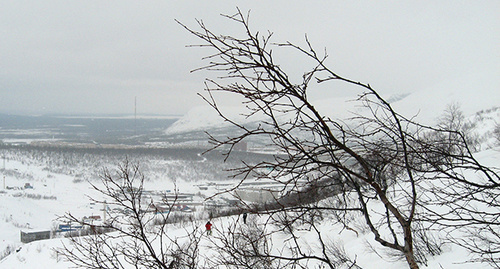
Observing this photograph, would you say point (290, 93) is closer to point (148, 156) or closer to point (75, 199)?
point (75, 199)

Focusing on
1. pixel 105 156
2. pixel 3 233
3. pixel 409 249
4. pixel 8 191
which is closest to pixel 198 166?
pixel 105 156

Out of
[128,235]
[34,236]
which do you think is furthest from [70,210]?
[128,235]

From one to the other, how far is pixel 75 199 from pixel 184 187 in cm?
1440

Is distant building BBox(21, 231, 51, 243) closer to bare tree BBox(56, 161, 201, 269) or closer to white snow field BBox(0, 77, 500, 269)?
white snow field BBox(0, 77, 500, 269)

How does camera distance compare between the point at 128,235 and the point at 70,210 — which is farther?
the point at 70,210

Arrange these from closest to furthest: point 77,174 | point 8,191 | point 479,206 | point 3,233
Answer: point 479,206, point 3,233, point 8,191, point 77,174

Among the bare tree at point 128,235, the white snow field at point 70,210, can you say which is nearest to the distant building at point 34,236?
the white snow field at point 70,210

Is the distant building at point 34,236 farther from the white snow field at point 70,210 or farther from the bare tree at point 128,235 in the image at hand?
the bare tree at point 128,235

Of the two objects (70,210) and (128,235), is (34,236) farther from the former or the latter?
(128,235)

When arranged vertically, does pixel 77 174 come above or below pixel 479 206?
below

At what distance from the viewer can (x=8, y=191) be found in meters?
50.2

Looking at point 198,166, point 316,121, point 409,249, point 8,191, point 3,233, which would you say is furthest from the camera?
point 198,166

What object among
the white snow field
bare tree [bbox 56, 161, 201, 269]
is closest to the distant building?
the white snow field

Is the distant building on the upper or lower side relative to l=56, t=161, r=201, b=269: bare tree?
lower
